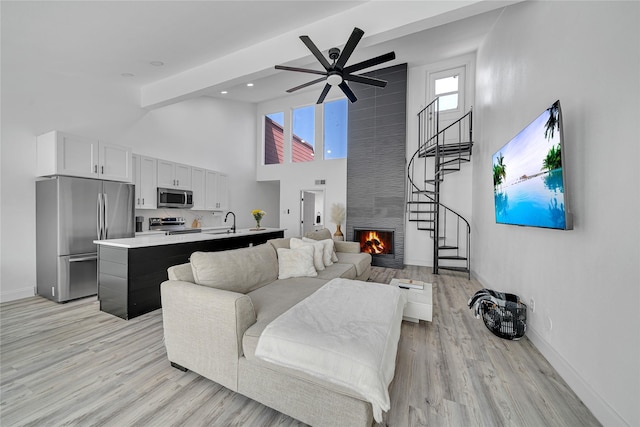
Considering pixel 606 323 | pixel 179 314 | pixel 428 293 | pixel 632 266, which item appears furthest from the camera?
pixel 428 293

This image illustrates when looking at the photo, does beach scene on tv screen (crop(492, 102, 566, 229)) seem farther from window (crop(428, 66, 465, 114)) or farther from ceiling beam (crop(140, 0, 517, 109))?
window (crop(428, 66, 465, 114))

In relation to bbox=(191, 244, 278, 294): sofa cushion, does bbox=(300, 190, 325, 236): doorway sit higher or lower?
higher

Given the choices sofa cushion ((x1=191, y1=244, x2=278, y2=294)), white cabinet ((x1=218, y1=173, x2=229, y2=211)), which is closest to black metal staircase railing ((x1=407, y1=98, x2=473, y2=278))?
sofa cushion ((x1=191, y1=244, x2=278, y2=294))

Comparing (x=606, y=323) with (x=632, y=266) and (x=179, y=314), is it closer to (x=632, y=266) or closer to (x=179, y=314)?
(x=632, y=266)

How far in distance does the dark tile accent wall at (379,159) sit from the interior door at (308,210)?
1554 millimetres

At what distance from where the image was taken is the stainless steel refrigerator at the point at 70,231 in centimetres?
330

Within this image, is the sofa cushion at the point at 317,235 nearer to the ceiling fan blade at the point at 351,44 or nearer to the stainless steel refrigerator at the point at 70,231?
the ceiling fan blade at the point at 351,44

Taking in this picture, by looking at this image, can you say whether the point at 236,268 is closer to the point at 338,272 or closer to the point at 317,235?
the point at 338,272

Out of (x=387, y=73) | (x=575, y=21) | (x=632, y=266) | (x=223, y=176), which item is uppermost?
(x=387, y=73)

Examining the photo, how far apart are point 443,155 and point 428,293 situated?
3.25m

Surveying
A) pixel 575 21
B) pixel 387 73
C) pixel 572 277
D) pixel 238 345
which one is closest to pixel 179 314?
pixel 238 345

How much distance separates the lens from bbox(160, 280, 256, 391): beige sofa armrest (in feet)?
5.16

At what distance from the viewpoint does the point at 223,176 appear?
21.3 feet

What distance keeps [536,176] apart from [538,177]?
0.03 m
